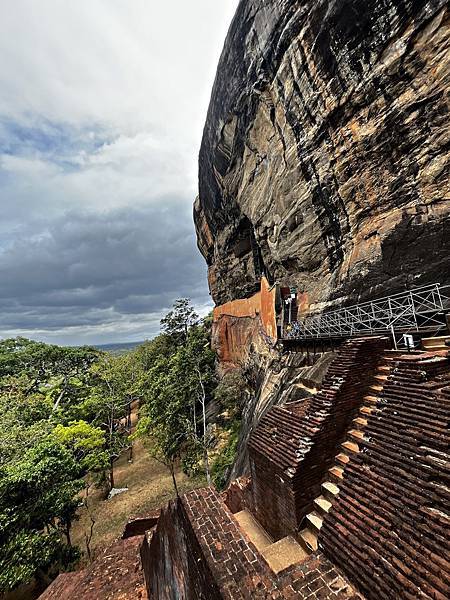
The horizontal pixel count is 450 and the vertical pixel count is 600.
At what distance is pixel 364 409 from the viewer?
14.3 ft

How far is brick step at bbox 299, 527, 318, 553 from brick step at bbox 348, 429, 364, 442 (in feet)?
4.47

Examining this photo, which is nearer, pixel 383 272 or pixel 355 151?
pixel 383 272

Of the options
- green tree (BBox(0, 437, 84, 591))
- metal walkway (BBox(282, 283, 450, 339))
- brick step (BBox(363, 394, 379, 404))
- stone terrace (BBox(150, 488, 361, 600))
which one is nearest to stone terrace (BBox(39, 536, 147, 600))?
green tree (BBox(0, 437, 84, 591))

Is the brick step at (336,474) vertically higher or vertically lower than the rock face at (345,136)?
lower

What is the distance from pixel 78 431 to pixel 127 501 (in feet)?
15.0

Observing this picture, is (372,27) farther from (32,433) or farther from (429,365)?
(32,433)

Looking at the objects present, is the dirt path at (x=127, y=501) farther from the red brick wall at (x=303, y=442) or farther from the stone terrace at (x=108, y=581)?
the red brick wall at (x=303, y=442)

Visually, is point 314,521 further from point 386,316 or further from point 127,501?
point 127,501

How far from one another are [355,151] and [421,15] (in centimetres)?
319

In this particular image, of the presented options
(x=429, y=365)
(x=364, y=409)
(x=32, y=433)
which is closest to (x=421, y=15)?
(x=429, y=365)

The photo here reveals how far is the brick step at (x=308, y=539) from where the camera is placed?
11.0 feet

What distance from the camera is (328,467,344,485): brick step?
3753mm

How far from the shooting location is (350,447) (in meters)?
4.01

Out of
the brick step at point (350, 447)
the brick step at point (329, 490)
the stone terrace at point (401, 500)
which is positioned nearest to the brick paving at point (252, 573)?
the stone terrace at point (401, 500)
